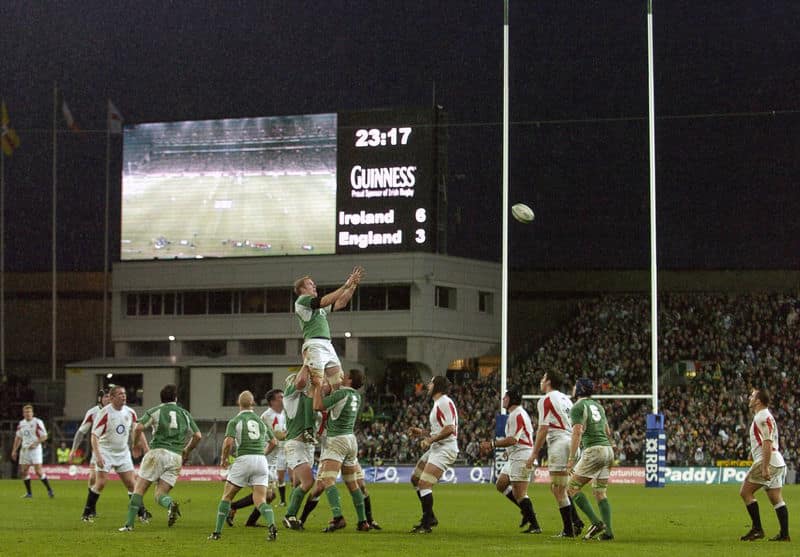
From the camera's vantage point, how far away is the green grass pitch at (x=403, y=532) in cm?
1631

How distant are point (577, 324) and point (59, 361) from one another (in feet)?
97.9

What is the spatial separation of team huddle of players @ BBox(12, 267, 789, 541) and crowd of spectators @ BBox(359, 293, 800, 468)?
92.6ft

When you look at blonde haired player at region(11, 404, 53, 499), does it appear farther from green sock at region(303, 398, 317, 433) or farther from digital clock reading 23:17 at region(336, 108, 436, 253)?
digital clock reading 23:17 at region(336, 108, 436, 253)

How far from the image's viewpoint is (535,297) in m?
68.1

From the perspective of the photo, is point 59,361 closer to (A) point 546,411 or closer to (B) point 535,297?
(B) point 535,297

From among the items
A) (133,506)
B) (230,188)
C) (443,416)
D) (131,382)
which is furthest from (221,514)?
(131,382)

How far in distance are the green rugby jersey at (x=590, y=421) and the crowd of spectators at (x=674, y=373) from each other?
95.3ft

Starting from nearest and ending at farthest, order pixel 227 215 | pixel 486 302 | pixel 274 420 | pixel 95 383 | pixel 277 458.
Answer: pixel 277 458, pixel 274 420, pixel 227 215, pixel 95 383, pixel 486 302

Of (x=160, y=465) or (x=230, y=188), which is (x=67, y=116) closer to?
(x=230, y=188)

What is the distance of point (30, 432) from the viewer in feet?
114

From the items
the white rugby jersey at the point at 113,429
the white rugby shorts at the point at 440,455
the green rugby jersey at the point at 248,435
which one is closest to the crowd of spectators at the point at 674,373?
the white rugby jersey at the point at 113,429

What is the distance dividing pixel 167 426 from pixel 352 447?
309 centimetres

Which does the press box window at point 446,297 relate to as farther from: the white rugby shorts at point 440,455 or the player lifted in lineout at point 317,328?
the player lifted in lineout at point 317,328

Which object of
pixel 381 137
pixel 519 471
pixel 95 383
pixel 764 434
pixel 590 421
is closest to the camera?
pixel 590 421
